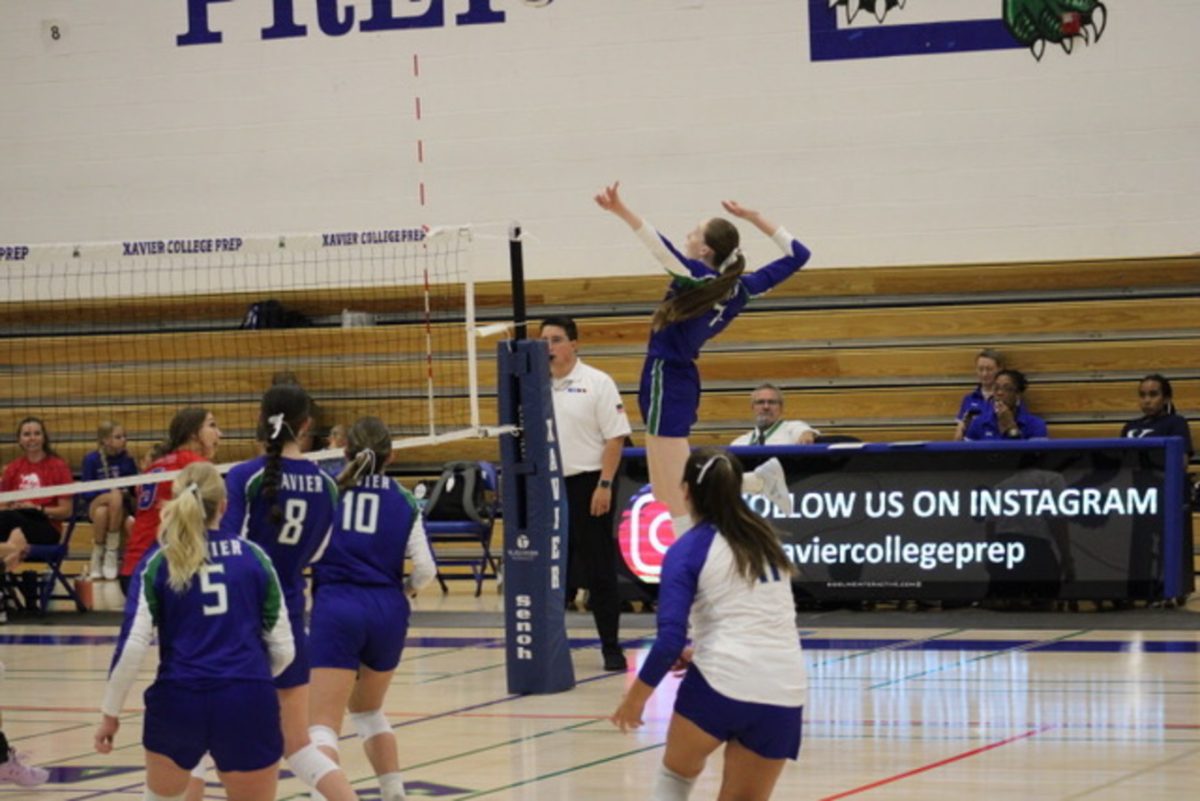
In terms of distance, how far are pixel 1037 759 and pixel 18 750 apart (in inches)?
183

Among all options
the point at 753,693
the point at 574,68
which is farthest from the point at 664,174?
the point at 753,693

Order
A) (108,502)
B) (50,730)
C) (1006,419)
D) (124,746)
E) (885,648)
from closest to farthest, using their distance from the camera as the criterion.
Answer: (124,746), (50,730), (885,648), (1006,419), (108,502)

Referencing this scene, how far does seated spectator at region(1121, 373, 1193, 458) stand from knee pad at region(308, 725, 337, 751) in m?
8.80

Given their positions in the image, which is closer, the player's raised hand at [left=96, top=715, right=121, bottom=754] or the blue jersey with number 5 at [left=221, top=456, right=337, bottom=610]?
the player's raised hand at [left=96, top=715, right=121, bottom=754]

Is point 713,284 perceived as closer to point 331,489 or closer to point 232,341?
point 331,489

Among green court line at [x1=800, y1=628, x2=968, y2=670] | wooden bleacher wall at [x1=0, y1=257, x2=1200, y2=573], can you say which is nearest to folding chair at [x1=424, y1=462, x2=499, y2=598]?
wooden bleacher wall at [x1=0, y1=257, x2=1200, y2=573]

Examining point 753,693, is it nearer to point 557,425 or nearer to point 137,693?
point 557,425

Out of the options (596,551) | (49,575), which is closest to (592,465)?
(596,551)

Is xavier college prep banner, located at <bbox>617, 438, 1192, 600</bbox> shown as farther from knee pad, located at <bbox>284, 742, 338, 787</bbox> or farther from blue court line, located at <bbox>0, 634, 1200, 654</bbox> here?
knee pad, located at <bbox>284, 742, 338, 787</bbox>

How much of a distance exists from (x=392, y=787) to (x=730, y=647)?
74.0 inches

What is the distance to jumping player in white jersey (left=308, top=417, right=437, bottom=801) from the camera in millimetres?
6762

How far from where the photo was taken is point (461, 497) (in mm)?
15281

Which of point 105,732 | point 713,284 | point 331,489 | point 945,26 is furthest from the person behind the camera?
point 945,26

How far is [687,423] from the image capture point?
Answer: 8555 mm
